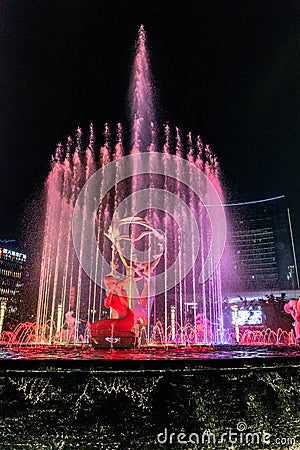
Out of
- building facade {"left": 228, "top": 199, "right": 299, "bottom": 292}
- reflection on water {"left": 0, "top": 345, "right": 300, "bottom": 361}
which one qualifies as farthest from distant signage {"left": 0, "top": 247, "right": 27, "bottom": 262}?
reflection on water {"left": 0, "top": 345, "right": 300, "bottom": 361}

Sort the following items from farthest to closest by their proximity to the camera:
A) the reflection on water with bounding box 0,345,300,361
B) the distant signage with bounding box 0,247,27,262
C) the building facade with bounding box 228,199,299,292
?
the building facade with bounding box 228,199,299,292
the distant signage with bounding box 0,247,27,262
the reflection on water with bounding box 0,345,300,361

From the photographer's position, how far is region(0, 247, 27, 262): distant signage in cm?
6888

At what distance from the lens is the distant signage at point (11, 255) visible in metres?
68.9

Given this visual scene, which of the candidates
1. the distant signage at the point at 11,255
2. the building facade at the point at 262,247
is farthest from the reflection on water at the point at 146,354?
the building facade at the point at 262,247

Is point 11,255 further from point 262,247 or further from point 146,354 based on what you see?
point 146,354

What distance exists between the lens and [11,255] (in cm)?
7106

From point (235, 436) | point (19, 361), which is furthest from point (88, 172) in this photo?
point (235, 436)

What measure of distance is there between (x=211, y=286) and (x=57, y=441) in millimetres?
47717

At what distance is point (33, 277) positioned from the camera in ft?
141

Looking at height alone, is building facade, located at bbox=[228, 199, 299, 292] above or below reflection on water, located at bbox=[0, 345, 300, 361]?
above

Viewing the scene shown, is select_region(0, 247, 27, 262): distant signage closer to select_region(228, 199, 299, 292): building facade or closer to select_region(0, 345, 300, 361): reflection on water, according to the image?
select_region(228, 199, 299, 292): building facade

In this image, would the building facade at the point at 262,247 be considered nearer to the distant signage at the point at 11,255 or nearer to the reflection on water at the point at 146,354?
the distant signage at the point at 11,255

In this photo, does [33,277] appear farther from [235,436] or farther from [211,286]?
[235,436]

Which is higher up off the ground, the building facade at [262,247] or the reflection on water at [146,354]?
the building facade at [262,247]
